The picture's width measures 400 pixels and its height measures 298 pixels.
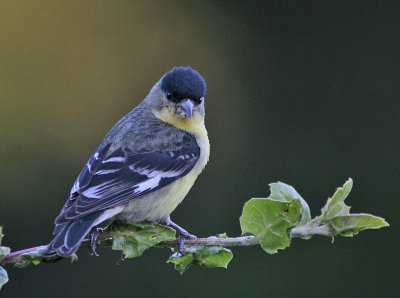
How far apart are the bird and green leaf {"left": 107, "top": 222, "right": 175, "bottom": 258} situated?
16 centimetres

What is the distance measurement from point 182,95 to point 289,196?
1.45m

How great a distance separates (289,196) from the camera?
1679mm

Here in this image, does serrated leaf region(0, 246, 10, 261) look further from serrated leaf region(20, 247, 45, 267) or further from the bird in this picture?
the bird

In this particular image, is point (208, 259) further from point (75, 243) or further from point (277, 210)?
point (75, 243)

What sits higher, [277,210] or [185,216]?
[277,210]

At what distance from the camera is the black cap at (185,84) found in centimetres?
301

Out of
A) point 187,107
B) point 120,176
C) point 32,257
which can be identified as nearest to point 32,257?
point 32,257

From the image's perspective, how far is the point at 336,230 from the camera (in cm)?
159

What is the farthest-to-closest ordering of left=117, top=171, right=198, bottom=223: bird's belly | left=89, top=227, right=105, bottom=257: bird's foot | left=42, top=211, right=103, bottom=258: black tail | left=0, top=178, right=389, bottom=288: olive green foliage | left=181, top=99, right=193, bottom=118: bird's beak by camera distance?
left=181, top=99, right=193, bottom=118: bird's beak → left=117, top=171, right=198, bottom=223: bird's belly → left=89, top=227, right=105, bottom=257: bird's foot → left=42, top=211, right=103, bottom=258: black tail → left=0, top=178, right=389, bottom=288: olive green foliage

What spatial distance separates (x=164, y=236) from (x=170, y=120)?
1.31m

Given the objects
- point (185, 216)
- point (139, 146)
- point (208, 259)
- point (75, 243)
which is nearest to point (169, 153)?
point (139, 146)

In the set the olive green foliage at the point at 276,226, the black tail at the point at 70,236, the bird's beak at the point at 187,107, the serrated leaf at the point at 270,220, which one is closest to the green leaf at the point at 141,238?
the olive green foliage at the point at 276,226

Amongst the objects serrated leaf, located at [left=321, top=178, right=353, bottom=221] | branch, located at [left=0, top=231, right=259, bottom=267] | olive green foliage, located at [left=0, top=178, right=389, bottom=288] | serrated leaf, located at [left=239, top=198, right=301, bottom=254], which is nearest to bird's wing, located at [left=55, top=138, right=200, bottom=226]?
branch, located at [left=0, top=231, right=259, bottom=267]

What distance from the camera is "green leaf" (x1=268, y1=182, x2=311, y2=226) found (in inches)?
64.9
